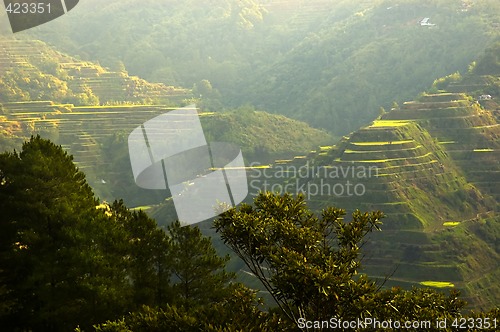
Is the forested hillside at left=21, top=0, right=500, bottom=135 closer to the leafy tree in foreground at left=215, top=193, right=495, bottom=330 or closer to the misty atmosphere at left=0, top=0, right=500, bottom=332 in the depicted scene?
the misty atmosphere at left=0, top=0, right=500, bottom=332

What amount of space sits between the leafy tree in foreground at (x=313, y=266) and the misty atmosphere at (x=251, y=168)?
0.11 feet

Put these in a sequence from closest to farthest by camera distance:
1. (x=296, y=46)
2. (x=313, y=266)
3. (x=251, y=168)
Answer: (x=313, y=266) < (x=251, y=168) < (x=296, y=46)

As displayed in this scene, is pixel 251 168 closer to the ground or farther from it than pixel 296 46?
farther from it

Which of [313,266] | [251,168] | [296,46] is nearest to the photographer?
[313,266]

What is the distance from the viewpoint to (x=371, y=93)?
128625 millimetres

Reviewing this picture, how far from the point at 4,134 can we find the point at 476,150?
2127 inches

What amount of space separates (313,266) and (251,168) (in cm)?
7186

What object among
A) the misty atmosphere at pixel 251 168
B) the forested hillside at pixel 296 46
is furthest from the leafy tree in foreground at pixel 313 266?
the forested hillside at pixel 296 46

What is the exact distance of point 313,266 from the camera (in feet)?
33.3

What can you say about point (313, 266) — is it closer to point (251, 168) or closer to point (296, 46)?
point (251, 168)

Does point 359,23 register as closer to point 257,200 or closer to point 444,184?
point 444,184

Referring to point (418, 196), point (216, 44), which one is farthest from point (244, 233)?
point (216, 44)

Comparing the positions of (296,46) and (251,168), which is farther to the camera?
(296,46)

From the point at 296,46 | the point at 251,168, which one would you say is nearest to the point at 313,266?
the point at 251,168
